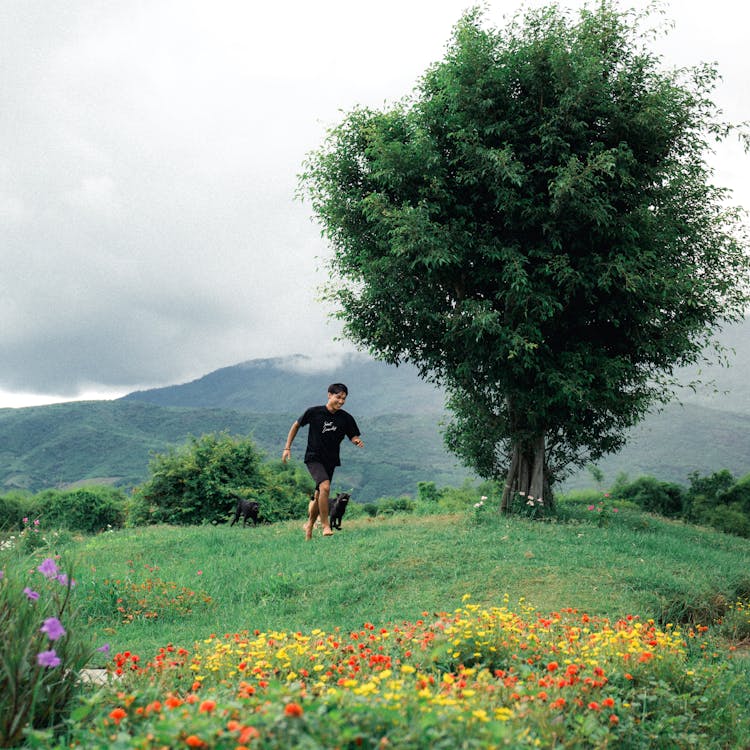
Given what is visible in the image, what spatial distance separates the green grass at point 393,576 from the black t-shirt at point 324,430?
5.29 feet

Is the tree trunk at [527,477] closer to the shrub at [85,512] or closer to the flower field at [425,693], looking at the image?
the flower field at [425,693]

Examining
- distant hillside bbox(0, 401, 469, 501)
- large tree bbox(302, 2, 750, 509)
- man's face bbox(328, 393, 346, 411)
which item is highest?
large tree bbox(302, 2, 750, 509)

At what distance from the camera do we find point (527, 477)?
17.0m

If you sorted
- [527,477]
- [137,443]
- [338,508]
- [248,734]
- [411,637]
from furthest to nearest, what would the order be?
[137,443], [527,477], [338,508], [411,637], [248,734]

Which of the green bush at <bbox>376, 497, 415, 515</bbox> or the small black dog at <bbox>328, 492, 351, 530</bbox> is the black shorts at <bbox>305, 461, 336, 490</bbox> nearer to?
the small black dog at <bbox>328, 492, 351, 530</bbox>

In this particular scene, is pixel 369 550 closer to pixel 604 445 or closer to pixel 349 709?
pixel 349 709

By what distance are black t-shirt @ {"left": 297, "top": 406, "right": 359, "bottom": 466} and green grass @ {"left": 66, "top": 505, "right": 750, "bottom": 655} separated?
1.61m

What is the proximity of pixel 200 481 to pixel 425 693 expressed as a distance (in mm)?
18942

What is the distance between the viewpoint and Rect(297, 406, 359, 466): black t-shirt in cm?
1264

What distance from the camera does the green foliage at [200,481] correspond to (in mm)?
21203

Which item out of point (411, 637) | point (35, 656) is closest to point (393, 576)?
point (411, 637)

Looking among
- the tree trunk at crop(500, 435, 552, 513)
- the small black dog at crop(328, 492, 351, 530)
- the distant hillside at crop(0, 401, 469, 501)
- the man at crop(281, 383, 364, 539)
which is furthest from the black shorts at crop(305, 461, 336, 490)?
the distant hillside at crop(0, 401, 469, 501)

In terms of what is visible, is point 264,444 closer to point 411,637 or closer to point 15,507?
point 15,507

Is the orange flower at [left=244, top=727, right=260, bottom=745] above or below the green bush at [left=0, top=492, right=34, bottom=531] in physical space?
above
